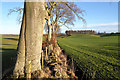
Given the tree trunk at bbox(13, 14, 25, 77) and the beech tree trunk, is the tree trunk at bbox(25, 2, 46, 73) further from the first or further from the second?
the tree trunk at bbox(13, 14, 25, 77)

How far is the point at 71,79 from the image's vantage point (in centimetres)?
347

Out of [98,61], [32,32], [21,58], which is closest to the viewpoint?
[32,32]

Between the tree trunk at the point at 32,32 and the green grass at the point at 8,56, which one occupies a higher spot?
the tree trunk at the point at 32,32

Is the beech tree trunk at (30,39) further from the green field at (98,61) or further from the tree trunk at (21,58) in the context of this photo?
the green field at (98,61)

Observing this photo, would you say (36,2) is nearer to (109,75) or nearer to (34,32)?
(34,32)

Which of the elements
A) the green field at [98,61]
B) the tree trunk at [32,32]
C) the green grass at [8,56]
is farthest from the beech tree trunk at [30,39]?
the green grass at [8,56]

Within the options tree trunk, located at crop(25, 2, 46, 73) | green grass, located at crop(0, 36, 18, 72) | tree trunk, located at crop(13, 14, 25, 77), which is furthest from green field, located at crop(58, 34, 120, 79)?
green grass, located at crop(0, 36, 18, 72)

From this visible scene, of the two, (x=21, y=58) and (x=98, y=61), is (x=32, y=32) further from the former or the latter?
(x=98, y=61)

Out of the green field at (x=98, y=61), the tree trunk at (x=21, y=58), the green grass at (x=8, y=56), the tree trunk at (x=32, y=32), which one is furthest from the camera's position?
the green grass at (x=8, y=56)

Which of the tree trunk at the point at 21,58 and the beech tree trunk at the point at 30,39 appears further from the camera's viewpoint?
the tree trunk at the point at 21,58

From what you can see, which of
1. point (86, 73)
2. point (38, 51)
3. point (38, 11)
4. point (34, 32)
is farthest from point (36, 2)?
point (86, 73)

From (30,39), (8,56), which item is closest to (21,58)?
(30,39)

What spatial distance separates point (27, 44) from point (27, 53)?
1.39 feet

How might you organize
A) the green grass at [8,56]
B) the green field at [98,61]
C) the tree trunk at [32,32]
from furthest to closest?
the green grass at [8,56]
the tree trunk at [32,32]
the green field at [98,61]
